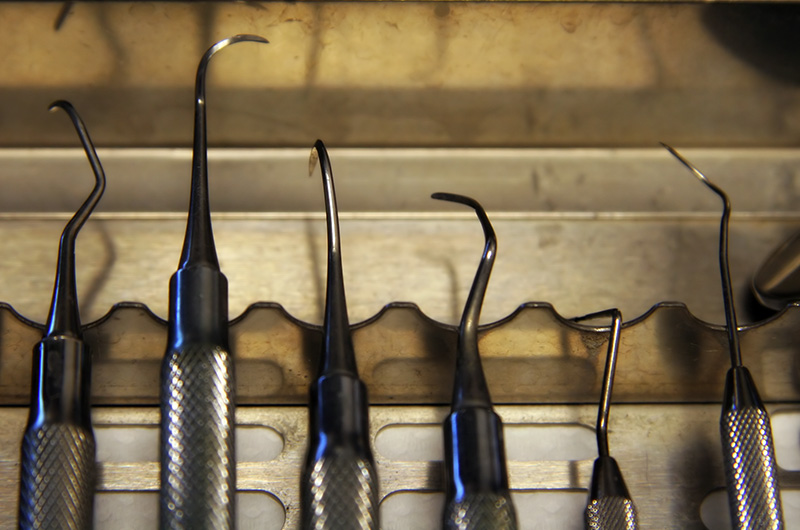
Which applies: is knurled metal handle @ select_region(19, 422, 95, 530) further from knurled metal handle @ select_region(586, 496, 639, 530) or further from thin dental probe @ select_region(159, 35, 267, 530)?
knurled metal handle @ select_region(586, 496, 639, 530)

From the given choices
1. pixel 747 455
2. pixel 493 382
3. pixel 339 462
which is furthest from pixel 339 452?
pixel 747 455

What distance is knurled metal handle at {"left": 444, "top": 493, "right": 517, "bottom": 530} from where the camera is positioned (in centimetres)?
48

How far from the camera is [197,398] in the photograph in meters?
0.49

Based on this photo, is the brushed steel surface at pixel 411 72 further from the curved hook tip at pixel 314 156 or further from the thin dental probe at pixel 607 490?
the thin dental probe at pixel 607 490

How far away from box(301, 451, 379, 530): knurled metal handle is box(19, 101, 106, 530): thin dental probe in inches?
6.2

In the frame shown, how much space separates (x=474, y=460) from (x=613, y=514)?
0.37 feet

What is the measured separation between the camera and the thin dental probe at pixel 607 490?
52cm

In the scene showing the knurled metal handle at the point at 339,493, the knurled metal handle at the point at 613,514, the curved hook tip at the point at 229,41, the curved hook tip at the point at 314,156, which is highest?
the curved hook tip at the point at 229,41

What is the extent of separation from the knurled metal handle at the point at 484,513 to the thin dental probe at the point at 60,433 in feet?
0.82

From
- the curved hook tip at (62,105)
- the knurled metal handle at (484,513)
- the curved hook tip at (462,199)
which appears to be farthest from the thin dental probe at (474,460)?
the curved hook tip at (62,105)

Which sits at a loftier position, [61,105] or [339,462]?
[61,105]

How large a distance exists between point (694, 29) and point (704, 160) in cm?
13

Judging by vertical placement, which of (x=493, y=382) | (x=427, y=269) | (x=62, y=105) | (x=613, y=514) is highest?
(x=62, y=105)

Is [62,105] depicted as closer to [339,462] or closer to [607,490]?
[339,462]
